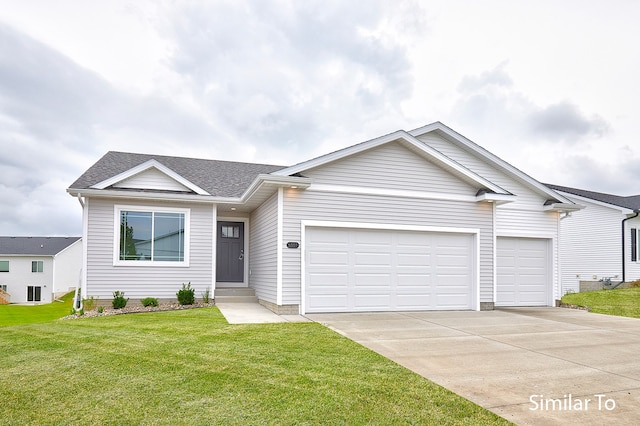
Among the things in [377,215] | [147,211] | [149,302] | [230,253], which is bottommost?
[149,302]

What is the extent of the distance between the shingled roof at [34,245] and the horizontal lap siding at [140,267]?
3473cm

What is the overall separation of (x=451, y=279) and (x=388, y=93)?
1004cm

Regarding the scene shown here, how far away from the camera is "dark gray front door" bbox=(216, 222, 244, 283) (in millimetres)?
14758

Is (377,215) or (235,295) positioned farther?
(235,295)

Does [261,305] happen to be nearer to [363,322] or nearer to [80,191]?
[363,322]

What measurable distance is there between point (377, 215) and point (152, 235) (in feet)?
20.9

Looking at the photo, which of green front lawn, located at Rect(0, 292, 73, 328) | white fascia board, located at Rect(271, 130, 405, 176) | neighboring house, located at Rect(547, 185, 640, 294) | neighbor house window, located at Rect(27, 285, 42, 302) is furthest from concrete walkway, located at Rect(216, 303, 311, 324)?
neighbor house window, located at Rect(27, 285, 42, 302)

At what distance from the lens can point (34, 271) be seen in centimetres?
4159

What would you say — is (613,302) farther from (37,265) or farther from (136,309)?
(37,265)

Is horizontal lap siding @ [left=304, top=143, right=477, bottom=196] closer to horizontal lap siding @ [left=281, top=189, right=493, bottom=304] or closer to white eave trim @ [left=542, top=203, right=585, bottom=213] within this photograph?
horizontal lap siding @ [left=281, top=189, right=493, bottom=304]

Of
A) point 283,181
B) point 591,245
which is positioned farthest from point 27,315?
point 591,245

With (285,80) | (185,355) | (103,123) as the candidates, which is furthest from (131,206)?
(103,123)

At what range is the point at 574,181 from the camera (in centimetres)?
3111

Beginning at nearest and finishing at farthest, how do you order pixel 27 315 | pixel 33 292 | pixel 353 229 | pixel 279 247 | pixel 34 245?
pixel 279 247 → pixel 353 229 → pixel 27 315 → pixel 33 292 → pixel 34 245
